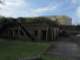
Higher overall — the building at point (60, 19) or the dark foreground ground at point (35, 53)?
the building at point (60, 19)

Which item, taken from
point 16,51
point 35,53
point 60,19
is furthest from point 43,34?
point 35,53

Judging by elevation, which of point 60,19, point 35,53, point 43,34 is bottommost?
point 43,34

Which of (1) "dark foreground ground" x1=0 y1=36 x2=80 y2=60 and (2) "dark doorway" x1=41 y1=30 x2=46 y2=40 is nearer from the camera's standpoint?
(1) "dark foreground ground" x1=0 y1=36 x2=80 y2=60

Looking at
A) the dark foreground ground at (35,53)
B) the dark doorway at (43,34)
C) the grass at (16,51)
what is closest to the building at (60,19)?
the dark doorway at (43,34)

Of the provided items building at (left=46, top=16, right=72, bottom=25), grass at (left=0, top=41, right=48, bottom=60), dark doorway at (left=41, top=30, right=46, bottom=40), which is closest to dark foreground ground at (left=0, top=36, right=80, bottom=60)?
grass at (left=0, top=41, right=48, bottom=60)

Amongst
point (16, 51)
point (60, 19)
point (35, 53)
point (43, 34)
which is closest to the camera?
point (35, 53)

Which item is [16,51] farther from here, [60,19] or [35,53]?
[60,19]

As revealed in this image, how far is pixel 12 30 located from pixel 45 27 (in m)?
5.79

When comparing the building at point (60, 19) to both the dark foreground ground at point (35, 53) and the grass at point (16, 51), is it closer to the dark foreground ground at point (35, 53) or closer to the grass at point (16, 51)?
the dark foreground ground at point (35, 53)

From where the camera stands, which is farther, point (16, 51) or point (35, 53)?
point (16, 51)

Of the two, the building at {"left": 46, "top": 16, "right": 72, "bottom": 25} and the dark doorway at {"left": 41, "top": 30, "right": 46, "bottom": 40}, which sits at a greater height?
the building at {"left": 46, "top": 16, "right": 72, "bottom": 25}

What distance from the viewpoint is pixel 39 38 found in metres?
42.1

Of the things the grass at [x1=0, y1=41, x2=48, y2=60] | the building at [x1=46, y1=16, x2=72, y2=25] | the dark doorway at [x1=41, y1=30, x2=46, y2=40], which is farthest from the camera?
the building at [x1=46, y1=16, x2=72, y2=25]

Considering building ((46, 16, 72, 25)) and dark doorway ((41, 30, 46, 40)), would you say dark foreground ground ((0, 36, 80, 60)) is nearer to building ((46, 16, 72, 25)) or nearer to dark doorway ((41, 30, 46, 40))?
dark doorway ((41, 30, 46, 40))
